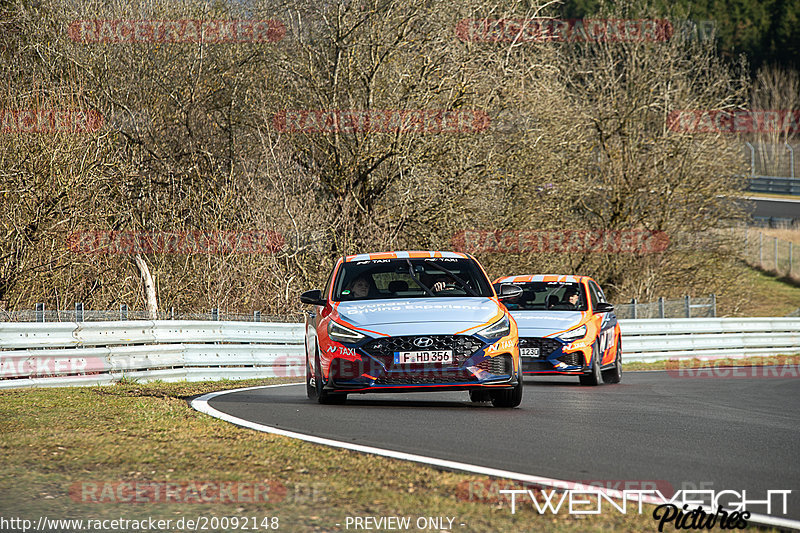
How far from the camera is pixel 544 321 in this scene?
16422mm

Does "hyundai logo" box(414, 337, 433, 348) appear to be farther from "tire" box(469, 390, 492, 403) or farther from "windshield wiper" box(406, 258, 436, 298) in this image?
"tire" box(469, 390, 492, 403)

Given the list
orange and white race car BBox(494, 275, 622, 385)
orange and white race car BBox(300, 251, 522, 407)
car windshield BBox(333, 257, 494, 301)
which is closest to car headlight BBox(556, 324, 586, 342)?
orange and white race car BBox(494, 275, 622, 385)

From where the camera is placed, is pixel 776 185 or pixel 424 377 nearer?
pixel 424 377

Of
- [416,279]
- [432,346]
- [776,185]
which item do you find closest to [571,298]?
[416,279]

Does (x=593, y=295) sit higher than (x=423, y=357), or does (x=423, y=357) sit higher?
(x=593, y=295)

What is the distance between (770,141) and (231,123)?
56473 mm

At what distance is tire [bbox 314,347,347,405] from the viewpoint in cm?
1163

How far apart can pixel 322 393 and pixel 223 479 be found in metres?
5.06

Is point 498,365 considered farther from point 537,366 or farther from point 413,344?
point 537,366

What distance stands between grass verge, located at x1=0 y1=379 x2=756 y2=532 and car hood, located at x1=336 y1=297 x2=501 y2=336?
6.74ft

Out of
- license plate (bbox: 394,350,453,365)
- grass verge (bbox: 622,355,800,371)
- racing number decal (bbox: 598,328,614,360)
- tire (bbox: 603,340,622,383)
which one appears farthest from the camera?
grass verge (bbox: 622,355,800,371)

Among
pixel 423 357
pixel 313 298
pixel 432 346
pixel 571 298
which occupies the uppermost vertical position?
pixel 313 298

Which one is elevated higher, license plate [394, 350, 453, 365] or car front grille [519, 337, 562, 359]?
license plate [394, 350, 453, 365]

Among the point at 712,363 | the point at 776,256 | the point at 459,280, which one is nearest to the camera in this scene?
the point at 459,280
